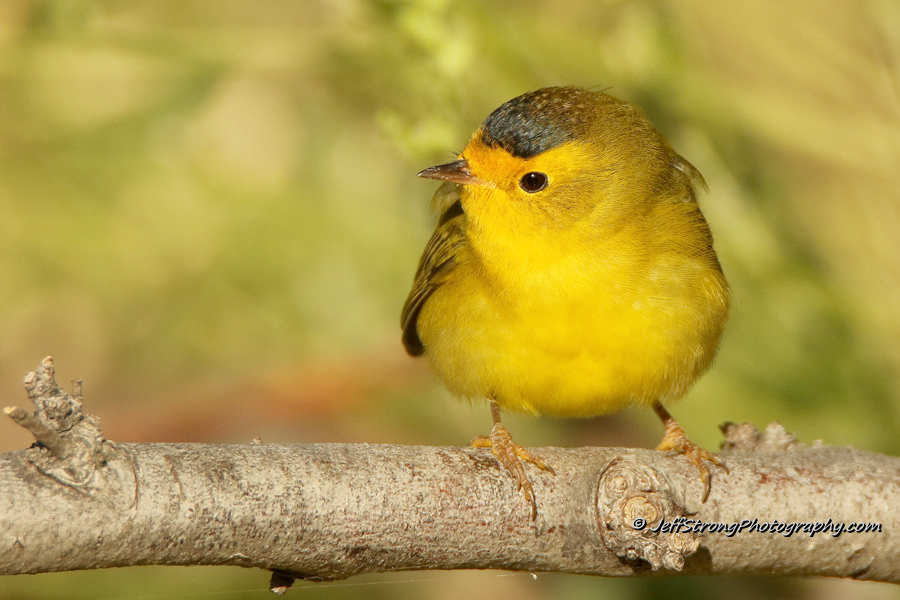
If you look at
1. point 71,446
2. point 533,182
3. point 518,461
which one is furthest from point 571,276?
point 71,446

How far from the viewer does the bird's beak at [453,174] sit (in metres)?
3.36

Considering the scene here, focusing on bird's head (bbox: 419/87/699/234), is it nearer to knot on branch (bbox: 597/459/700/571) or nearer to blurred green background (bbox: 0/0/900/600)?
blurred green background (bbox: 0/0/900/600)

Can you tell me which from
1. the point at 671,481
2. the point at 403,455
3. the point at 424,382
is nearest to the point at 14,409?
the point at 403,455

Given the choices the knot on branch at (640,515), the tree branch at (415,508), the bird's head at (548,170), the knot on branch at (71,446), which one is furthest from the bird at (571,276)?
the knot on branch at (71,446)

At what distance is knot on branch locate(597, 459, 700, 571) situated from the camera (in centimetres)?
251

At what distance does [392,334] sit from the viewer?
6246 millimetres

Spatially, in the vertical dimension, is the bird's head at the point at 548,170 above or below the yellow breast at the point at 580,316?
above

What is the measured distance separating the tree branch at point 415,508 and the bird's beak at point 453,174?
1.00m

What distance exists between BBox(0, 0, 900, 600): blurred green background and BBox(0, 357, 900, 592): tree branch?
151 cm

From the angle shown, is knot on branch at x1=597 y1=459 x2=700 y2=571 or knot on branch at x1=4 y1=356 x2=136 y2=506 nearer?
knot on branch at x1=4 y1=356 x2=136 y2=506

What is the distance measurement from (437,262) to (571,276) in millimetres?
726

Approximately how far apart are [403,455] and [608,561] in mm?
682

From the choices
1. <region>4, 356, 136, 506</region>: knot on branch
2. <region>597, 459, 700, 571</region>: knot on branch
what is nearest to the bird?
<region>597, 459, 700, 571</region>: knot on branch

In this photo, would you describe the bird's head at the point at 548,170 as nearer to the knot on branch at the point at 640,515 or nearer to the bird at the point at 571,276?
the bird at the point at 571,276
